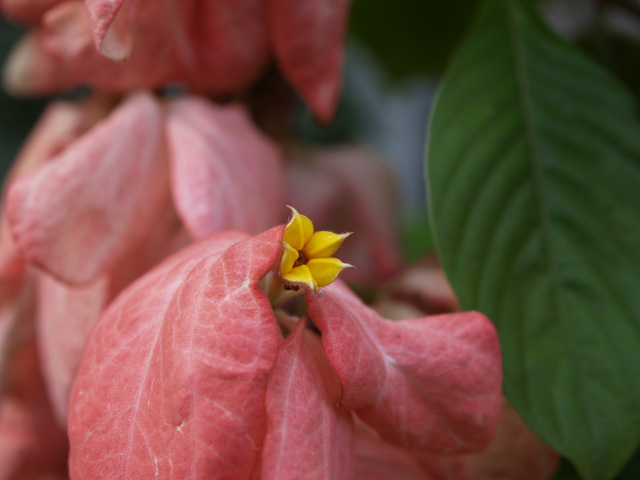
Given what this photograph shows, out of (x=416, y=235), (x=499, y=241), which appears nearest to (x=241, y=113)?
(x=499, y=241)

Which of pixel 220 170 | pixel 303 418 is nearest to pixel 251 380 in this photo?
pixel 303 418

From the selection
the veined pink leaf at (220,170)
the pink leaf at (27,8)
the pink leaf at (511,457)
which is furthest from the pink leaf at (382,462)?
the pink leaf at (27,8)

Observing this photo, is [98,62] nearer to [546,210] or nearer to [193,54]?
[193,54]

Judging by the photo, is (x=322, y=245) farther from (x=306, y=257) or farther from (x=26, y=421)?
(x=26, y=421)

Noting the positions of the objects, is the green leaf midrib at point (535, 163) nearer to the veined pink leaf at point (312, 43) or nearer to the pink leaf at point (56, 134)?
the veined pink leaf at point (312, 43)

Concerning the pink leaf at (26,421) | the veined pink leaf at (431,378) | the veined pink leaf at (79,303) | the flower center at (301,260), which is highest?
the flower center at (301,260)

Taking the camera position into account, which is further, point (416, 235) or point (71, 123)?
point (416, 235)
